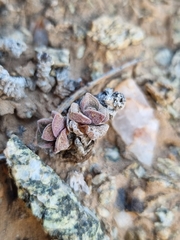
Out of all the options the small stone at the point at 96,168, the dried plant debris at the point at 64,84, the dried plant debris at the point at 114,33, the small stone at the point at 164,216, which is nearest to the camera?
the small stone at the point at 164,216

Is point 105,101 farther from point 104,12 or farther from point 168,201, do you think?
point 104,12

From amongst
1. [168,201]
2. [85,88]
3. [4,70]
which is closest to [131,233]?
[168,201]

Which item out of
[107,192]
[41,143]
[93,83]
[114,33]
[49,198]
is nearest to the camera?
[49,198]

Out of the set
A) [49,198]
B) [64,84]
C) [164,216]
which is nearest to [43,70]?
[64,84]

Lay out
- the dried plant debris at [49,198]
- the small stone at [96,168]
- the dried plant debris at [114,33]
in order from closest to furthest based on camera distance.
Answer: the dried plant debris at [49,198]
the small stone at [96,168]
the dried plant debris at [114,33]

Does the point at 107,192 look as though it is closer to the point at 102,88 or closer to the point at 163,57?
the point at 102,88

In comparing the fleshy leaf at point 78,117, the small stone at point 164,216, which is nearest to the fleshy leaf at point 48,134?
the fleshy leaf at point 78,117

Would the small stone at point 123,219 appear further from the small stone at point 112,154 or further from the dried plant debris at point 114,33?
the dried plant debris at point 114,33
